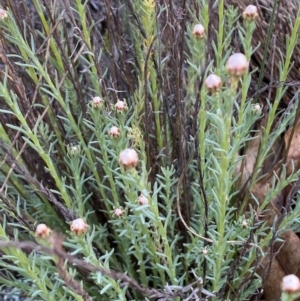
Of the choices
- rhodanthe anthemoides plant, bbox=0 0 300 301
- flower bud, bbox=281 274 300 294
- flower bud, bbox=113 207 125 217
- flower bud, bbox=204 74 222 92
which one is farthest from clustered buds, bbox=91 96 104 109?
flower bud, bbox=281 274 300 294

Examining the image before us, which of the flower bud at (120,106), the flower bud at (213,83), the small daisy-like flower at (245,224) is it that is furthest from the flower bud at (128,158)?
the small daisy-like flower at (245,224)

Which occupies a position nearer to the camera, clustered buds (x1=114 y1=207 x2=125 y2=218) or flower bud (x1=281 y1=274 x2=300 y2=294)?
flower bud (x1=281 y1=274 x2=300 y2=294)

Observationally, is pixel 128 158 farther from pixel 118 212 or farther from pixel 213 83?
pixel 118 212

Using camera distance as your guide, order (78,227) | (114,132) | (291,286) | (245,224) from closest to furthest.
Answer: (291,286)
(78,227)
(114,132)
(245,224)

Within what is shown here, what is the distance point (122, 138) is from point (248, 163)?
1.28ft

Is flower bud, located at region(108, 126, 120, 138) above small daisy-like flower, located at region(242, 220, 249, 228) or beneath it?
above

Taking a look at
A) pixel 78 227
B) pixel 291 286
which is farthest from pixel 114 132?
pixel 291 286

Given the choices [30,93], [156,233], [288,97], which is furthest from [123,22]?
[156,233]

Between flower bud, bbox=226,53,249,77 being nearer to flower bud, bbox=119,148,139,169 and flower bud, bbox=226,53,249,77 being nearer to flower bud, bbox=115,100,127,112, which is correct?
flower bud, bbox=119,148,139,169

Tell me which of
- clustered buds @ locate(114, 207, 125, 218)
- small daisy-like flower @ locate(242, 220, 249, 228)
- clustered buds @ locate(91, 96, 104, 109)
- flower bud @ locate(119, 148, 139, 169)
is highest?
flower bud @ locate(119, 148, 139, 169)

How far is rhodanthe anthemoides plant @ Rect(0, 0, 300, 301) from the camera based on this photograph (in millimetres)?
668

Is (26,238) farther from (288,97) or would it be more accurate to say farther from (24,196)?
(288,97)

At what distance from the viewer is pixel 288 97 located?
1.10 metres

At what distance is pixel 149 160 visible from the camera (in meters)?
0.82
